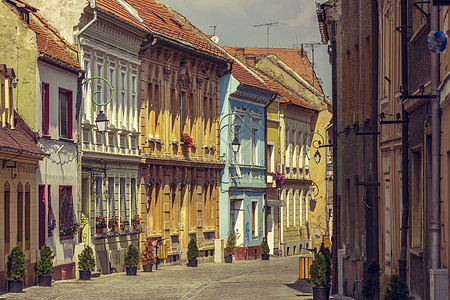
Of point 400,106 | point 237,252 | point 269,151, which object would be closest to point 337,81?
point 400,106

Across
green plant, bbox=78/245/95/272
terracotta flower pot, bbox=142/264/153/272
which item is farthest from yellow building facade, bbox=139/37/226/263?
green plant, bbox=78/245/95/272

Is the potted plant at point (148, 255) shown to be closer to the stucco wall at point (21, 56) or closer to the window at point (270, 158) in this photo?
the stucco wall at point (21, 56)

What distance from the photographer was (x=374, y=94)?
83.2 feet

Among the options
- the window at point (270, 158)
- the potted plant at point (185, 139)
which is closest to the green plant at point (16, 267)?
the potted plant at point (185, 139)

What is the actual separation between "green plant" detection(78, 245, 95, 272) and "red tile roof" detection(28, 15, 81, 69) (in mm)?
5415

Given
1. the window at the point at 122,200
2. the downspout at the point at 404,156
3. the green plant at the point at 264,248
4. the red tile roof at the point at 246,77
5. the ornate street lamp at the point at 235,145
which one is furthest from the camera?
the green plant at the point at 264,248

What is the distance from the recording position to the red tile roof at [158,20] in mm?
42125

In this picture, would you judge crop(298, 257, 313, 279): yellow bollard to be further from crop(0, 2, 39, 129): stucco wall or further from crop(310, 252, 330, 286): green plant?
crop(0, 2, 39, 129): stucco wall

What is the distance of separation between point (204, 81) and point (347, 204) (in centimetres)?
2206

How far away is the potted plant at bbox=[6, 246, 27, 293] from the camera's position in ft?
92.9

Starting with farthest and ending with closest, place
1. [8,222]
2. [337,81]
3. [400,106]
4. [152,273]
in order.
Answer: [152,273]
[337,81]
[8,222]
[400,106]

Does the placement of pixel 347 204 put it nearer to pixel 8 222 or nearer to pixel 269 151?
pixel 8 222

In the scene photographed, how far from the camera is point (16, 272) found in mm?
28375

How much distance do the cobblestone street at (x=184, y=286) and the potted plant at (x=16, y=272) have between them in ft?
0.99
